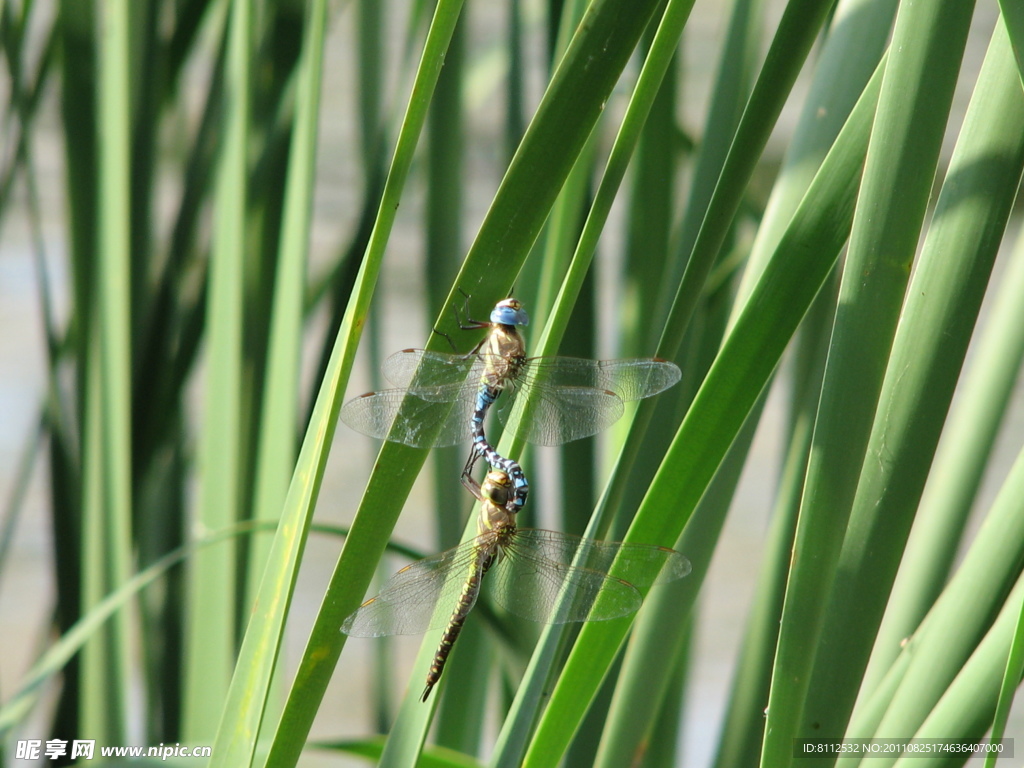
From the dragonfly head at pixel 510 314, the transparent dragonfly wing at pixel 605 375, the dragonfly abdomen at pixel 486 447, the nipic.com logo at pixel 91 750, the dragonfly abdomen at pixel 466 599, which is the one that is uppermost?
the dragonfly head at pixel 510 314

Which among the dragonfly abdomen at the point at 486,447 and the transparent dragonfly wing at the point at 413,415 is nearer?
the transparent dragonfly wing at the point at 413,415

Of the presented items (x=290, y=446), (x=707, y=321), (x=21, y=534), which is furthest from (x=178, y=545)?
(x=21, y=534)

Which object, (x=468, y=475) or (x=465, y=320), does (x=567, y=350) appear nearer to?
(x=468, y=475)

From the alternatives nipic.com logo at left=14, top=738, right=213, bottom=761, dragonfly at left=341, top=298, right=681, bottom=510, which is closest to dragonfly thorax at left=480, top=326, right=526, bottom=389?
dragonfly at left=341, top=298, right=681, bottom=510

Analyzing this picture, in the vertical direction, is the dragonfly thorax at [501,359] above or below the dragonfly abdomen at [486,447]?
above

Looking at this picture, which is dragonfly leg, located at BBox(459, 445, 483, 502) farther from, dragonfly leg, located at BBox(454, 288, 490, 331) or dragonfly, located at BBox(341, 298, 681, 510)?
dragonfly leg, located at BBox(454, 288, 490, 331)

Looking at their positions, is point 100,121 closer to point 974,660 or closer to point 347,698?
point 974,660
